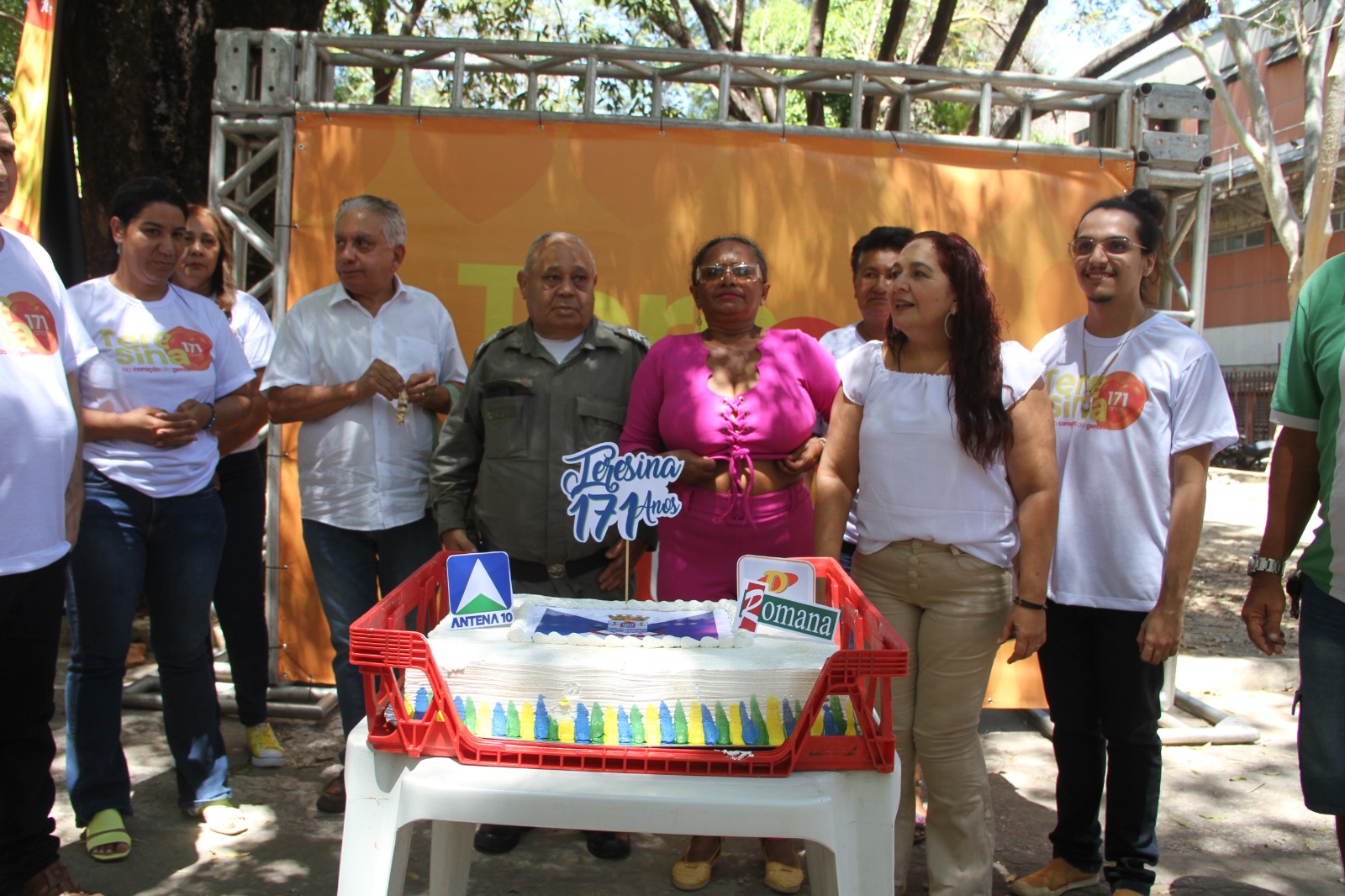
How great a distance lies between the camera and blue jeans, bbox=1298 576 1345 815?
89.9 inches

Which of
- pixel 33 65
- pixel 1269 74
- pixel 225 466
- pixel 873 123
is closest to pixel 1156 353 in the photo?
pixel 225 466

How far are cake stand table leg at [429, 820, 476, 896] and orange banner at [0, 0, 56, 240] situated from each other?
324cm

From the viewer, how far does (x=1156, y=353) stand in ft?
9.21

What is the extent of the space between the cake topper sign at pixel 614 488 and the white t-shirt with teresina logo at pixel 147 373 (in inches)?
60.8

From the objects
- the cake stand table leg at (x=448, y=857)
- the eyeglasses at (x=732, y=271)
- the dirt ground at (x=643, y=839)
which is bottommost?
the dirt ground at (x=643, y=839)

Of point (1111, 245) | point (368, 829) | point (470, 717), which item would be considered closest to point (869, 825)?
point (470, 717)

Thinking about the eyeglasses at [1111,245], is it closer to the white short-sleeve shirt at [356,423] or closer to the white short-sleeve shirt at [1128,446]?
the white short-sleeve shirt at [1128,446]

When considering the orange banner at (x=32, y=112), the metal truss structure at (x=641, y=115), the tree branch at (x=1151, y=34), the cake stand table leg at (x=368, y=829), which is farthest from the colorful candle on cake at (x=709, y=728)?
the tree branch at (x=1151, y=34)

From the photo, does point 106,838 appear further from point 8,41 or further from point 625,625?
point 8,41

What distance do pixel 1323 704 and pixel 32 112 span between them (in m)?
5.15

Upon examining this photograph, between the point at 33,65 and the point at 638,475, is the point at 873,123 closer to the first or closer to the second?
the point at 33,65

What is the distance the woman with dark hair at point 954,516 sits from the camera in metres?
2.61

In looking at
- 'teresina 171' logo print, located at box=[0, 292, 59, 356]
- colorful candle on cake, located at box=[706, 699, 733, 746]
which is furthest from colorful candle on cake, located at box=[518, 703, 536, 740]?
'teresina 171' logo print, located at box=[0, 292, 59, 356]

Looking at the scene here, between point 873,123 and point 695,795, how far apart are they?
8.43m
